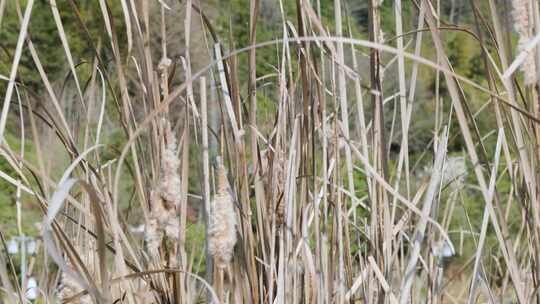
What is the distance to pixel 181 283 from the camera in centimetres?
60

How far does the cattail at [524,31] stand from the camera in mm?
556

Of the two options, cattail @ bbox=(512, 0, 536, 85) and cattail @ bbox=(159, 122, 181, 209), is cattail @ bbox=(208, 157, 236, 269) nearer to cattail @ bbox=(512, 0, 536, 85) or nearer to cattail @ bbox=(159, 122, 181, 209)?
cattail @ bbox=(159, 122, 181, 209)

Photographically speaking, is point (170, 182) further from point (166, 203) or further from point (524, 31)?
point (524, 31)

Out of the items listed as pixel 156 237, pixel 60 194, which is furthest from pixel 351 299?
pixel 60 194

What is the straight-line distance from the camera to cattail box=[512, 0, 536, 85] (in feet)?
1.82

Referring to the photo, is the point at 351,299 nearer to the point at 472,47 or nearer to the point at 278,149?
the point at 278,149

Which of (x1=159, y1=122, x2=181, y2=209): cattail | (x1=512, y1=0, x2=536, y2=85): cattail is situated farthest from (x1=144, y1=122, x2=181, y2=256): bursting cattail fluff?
(x1=512, y1=0, x2=536, y2=85): cattail

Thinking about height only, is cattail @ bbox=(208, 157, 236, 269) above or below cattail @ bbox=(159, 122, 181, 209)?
below

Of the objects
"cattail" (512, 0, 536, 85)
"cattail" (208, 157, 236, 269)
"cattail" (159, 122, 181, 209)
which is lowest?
"cattail" (208, 157, 236, 269)

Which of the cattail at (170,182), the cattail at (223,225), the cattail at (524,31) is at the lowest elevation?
Answer: the cattail at (223,225)

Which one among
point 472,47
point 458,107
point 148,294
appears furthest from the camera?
point 472,47

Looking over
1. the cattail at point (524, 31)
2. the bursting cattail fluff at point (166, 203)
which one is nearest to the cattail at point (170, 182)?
the bursting cattail fluff at point (166, 203)

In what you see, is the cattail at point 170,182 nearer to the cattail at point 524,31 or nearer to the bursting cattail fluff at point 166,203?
the bursting cattail fluff at point 166,203

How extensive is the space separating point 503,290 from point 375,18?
30 cm
